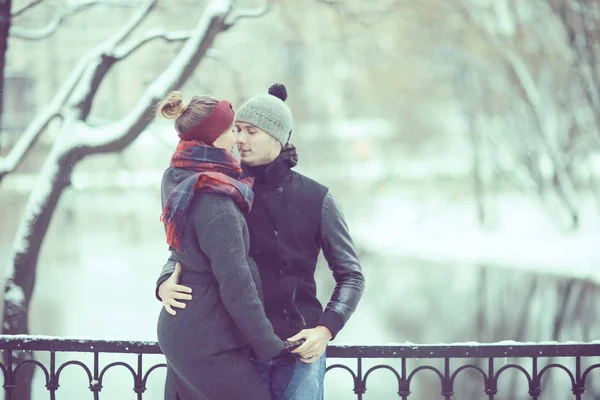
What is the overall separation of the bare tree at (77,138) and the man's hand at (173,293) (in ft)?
8.35

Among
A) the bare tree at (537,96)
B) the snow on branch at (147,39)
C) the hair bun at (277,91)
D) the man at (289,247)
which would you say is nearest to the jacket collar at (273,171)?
the man at (289,247)

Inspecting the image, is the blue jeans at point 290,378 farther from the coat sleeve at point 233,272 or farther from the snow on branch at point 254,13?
the snow on branch at point 254,13

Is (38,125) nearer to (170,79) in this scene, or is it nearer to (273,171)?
(170,79)

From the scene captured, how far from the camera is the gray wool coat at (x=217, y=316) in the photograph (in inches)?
93.6

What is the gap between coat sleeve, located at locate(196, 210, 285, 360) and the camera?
237 cm

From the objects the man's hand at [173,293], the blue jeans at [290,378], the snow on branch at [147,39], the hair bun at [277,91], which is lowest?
the blue jeans at [290,378]

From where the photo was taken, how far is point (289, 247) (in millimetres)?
2668

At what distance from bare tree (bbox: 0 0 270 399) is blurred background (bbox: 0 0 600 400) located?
0.05 feet

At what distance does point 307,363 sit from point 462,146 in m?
44.8

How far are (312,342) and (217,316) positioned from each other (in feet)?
1.13

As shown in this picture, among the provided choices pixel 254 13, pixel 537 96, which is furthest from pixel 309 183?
pixel 537 96

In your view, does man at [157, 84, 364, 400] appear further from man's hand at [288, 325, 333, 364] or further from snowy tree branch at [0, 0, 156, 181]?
snowy tree branch at [0, 0, 156, 181]

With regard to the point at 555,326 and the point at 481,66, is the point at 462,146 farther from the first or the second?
the point at 555,326

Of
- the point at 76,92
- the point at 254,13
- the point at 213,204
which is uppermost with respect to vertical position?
the point at 254,13
